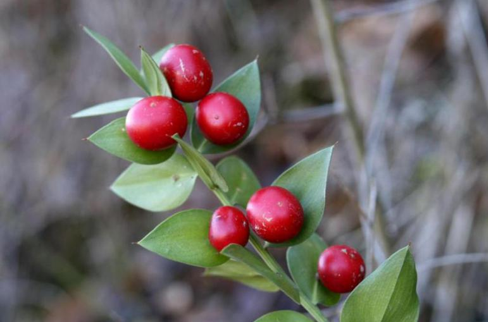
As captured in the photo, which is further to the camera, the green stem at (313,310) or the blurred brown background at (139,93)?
the blurred brown background at (139,93)

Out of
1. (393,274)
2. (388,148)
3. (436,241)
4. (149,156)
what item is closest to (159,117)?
(149,156)

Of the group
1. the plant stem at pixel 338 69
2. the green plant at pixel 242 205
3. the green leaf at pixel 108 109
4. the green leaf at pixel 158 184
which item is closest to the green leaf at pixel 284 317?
the green plant at pixel 242 205

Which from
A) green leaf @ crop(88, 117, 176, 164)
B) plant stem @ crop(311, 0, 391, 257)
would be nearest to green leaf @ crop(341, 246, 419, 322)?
green leaf @ crop(88, 117, 176, 164)

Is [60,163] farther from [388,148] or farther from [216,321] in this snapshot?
[388,148]

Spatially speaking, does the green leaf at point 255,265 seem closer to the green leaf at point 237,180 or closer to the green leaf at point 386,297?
the green leaf at point 386,297

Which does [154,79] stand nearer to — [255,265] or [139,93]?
[255,265]

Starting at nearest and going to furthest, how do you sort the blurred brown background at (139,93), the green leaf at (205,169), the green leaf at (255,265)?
the green leaf at (255,265) < the green leaf at (205,169) < the blurred brown background at (139,93)

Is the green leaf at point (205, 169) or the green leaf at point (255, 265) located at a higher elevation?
the green leaf at point (205, 169)
